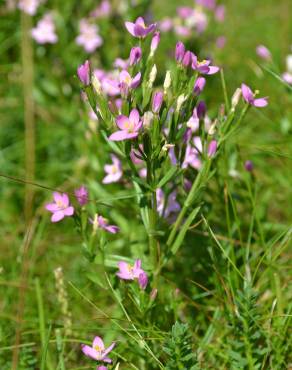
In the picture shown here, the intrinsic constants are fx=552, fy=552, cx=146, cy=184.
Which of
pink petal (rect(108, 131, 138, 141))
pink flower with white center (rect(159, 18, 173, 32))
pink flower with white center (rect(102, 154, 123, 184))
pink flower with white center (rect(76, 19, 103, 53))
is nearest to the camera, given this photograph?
pink petal (rect(108, 131, 138, 141))

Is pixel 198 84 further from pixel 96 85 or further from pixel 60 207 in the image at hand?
pixel 60 207

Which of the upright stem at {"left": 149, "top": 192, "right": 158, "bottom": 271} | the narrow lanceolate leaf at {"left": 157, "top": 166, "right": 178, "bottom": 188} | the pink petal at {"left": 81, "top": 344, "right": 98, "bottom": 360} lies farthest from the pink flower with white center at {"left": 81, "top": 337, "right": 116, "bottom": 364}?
the narrow lanceolate leaf at {"left": 157, "top": 166, "right": 178, "bottom": 188}

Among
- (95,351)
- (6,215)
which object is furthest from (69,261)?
(95,351)

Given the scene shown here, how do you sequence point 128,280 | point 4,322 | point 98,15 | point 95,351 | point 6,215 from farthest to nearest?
1. point 98,15
2. point 6,215
3. point 4,322
4. point 128,280
5. point 95,351

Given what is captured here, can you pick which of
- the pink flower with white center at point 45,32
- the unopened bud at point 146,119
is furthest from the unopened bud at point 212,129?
the pink flower with white center at point 45,32

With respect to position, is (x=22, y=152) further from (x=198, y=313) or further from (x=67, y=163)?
(x=198, y=313)

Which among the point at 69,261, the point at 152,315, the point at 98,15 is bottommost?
the point at 69,261

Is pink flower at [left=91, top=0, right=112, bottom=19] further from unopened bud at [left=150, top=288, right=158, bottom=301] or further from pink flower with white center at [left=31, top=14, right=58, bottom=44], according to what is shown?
unopened bud at [left=150, top=288, right=158, bottom=301]
